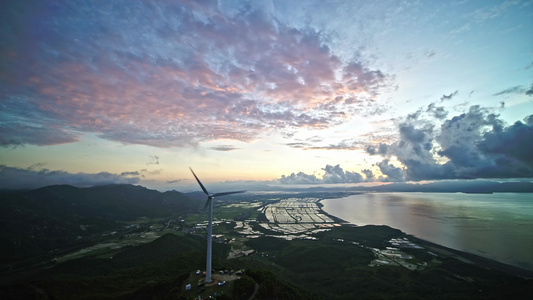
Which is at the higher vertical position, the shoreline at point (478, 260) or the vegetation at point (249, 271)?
the vegetation at point (249, 271)

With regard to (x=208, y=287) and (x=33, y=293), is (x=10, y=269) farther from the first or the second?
(x=208, y=287)

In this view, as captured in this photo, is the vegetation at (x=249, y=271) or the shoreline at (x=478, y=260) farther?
the shoreline at (x=478, y=260)

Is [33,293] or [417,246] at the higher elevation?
[33,293]

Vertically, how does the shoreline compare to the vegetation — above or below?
below

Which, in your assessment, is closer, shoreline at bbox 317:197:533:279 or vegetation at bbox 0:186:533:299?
vegetation at bbox 0:186:533:299

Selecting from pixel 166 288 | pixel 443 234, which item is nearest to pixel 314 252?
pixel 166 288

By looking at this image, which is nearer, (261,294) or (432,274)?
(261,294)

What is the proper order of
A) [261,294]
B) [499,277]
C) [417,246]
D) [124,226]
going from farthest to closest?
[124,226] → [417,246] → [499,277] → [261,294]

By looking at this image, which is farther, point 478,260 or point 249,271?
point 478,260

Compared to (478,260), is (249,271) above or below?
above

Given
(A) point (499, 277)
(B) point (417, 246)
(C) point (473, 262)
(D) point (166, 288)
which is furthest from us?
(B) point (417, 246)
